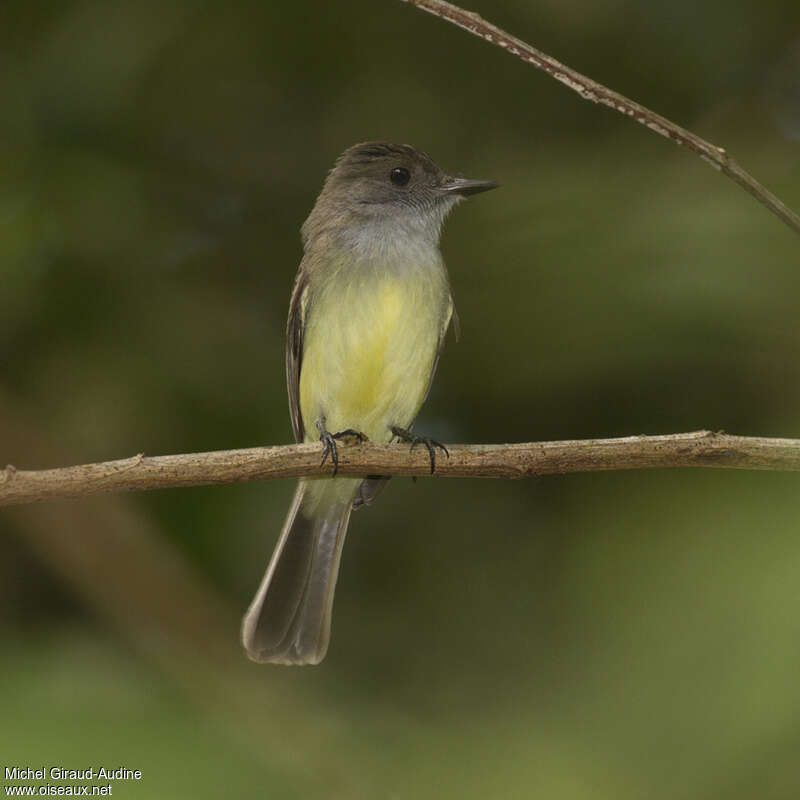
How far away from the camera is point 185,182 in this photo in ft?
13.8

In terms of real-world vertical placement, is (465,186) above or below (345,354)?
above

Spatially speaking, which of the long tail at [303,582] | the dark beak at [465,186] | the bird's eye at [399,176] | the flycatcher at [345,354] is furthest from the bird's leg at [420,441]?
the bird's eye at [399,176]

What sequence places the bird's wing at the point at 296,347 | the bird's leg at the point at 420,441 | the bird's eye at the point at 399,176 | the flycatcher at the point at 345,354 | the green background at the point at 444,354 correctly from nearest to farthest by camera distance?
the green background at the point at 444,354 → the bird's leg at the point at 420,441 → the flycatcher at the point at 345,354 → the bird's wing at the point at 296,347 → the bird's eye at the point at 399,176

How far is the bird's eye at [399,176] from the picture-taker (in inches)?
164

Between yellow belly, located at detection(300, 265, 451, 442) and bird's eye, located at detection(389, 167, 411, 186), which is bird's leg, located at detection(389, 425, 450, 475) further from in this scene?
bird's eye, located at detection(389, 167, 411, 186)

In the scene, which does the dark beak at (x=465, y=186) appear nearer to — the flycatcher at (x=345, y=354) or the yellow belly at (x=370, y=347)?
the flycatcher at (x=345, y=354)

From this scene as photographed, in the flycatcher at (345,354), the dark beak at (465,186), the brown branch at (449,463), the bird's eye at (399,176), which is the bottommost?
the brown branch at (449,463)

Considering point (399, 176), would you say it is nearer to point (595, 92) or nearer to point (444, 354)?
point (444, 354)

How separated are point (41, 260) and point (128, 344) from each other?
42 centimetres

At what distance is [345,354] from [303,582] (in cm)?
76

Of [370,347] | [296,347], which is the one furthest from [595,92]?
[296,347]

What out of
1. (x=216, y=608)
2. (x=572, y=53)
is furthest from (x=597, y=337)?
(x=572, y=53)

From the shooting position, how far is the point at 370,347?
346cm

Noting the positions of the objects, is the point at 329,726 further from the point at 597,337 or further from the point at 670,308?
the point at 597,337
